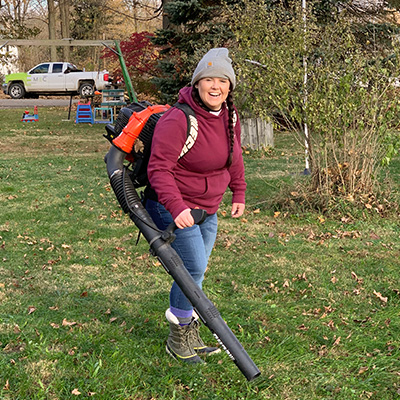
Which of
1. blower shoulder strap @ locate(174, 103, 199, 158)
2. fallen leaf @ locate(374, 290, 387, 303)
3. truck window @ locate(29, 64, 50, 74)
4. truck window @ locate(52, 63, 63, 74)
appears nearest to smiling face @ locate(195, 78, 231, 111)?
blower shoulder strap @ locate(174, 103, 199, 158)

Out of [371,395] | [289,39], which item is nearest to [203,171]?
[371,395]

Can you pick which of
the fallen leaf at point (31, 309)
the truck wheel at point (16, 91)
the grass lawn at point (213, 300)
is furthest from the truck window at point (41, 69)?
the fallen leaf at point (31, 309)

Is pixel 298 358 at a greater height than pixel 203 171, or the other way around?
pixel 203 171

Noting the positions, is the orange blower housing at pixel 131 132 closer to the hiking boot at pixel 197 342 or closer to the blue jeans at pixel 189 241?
the blue jeans at pixel 189 241

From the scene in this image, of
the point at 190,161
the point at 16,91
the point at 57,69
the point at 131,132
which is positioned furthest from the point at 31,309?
the point at 16,91

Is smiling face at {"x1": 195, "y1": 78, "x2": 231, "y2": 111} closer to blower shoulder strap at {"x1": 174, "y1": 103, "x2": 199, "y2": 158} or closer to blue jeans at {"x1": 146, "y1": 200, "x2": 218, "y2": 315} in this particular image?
blower shoulder strap at {"x1": 174, "y1": 103, "x2": 199, "y2": 158}

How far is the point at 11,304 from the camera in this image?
4.58 metres

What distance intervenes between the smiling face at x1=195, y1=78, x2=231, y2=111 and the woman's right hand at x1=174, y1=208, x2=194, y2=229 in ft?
2.05

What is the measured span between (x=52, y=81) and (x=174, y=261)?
29213 mm

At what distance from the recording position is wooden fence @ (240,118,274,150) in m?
13.1

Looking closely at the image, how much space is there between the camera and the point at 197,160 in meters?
3.09

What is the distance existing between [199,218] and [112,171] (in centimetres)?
61

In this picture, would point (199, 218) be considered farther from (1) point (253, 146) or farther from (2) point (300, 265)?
(1) point (253, 146)

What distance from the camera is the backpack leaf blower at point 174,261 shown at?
2.86 metres
